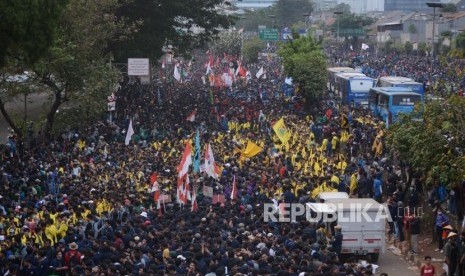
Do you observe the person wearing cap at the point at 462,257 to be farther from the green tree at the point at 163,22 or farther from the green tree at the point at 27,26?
the green tree at the point at 163,22

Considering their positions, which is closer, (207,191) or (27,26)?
(27,26)

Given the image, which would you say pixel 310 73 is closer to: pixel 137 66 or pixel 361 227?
pixel 137 66

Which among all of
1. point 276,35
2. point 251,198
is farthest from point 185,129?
point 276,35

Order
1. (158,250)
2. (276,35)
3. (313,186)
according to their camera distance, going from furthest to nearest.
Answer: (276,35) → (313,186) → (158,250)

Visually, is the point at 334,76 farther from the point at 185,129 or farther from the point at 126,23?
the point at 185,129

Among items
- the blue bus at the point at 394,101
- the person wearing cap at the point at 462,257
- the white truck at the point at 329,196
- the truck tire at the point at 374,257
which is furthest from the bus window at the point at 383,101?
the person wearing cap at the point at 462,257

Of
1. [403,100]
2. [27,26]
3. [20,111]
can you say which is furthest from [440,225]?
[20,111]
